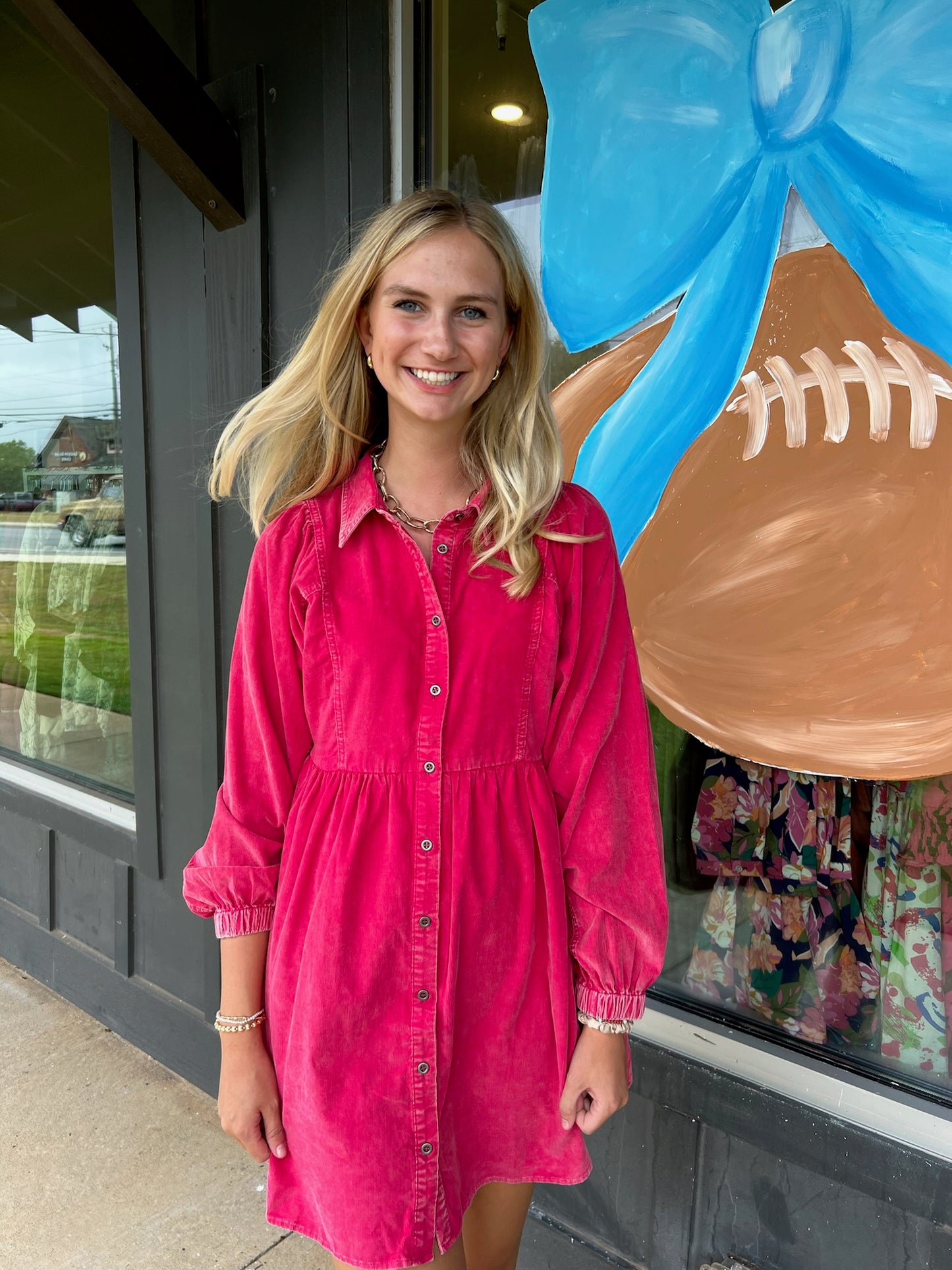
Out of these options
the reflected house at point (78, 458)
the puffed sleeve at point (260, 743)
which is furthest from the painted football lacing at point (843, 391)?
the reflected house at point (78, 458)

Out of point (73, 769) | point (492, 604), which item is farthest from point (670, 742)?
point (73, 769)

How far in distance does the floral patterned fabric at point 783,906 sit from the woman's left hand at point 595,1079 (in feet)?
2.31

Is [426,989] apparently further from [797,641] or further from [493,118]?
[493,118]

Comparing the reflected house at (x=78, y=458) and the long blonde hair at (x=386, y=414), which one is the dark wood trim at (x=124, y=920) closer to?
the reflected house at (x=78, y=458)

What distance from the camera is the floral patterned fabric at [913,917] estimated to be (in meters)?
1.69

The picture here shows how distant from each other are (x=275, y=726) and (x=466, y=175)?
1.49 metres

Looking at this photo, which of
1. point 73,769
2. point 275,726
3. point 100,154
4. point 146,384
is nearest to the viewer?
point 275,726

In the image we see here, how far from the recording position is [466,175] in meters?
2.19

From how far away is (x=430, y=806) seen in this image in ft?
4.10

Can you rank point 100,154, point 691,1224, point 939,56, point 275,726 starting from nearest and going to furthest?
point 275,726, point 939,56, point 691,1224, point 100,154

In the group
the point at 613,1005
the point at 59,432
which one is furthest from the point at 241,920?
the point at 59,432

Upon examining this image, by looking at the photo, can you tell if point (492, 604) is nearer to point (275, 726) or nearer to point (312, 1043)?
point (275, 726)

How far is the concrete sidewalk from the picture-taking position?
2219mm

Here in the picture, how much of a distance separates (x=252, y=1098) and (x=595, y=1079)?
48 cm
